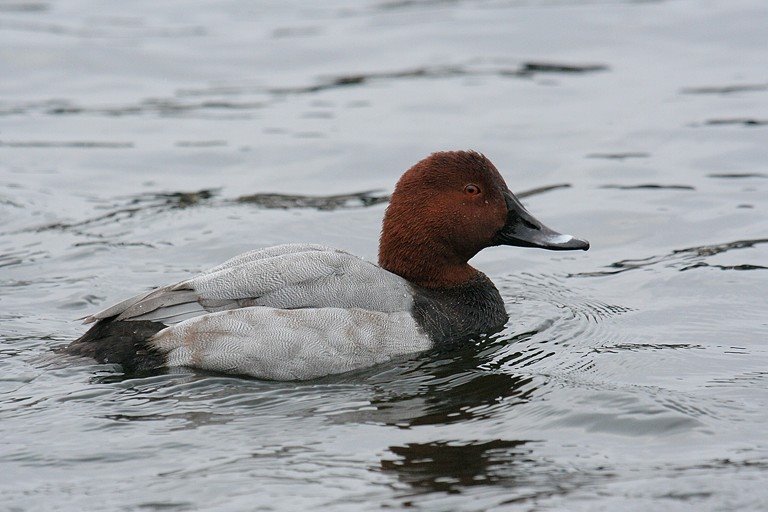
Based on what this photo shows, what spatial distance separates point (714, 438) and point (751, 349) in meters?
1.59

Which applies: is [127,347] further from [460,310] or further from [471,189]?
[471,189]

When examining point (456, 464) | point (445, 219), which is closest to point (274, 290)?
point (445, 219)

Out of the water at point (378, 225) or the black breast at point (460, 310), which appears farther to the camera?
the black breast at point (460, 310)

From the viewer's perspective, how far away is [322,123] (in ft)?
43.9

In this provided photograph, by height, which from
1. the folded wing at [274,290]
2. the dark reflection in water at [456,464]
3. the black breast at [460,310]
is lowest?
the dark reflection in water at [456,464]

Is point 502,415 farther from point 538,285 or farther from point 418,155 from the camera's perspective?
point 418,155

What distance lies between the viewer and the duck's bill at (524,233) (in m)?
7.90

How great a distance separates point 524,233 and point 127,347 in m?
2.66

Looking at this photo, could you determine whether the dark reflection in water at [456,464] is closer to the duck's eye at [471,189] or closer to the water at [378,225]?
the water at [378,225]

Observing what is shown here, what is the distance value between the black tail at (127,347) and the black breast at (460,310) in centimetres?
158

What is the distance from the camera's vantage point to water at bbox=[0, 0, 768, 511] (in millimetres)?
5754

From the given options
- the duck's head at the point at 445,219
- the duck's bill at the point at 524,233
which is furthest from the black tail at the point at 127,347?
the duck's bill at the point at 524,233

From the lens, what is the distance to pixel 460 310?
25.3 feet

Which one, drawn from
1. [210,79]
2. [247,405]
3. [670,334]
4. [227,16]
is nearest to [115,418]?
[247,405]
